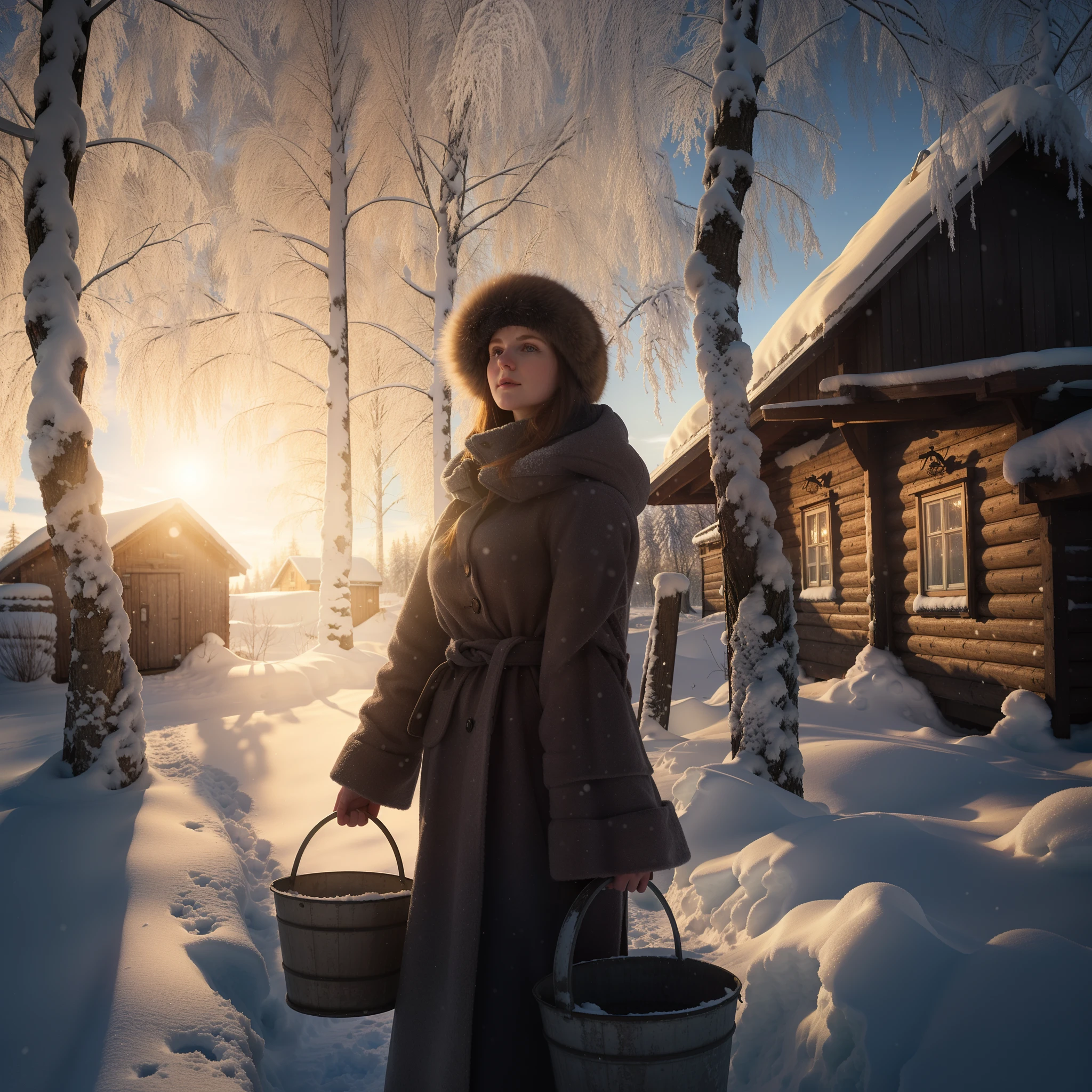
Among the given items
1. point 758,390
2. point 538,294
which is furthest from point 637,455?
point 758,390

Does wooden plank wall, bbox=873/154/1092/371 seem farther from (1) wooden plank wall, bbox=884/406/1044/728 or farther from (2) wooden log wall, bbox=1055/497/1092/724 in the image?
(2) wooden log wall, bbox=1055/497/1092/724

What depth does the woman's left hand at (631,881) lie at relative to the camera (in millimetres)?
1550

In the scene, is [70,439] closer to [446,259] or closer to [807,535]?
[446,259]

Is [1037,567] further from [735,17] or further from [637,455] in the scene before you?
[637,455]

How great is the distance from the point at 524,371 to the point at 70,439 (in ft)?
15.0

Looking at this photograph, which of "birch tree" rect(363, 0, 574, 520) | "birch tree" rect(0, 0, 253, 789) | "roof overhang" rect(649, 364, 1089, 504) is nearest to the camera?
"birch tree" rect(0, 0, 253, 789)

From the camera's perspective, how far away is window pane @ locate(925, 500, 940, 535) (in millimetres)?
8344

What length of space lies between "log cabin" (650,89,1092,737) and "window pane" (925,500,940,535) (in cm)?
4

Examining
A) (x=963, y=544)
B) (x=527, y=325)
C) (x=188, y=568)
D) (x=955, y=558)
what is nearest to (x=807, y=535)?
(x=955, y=558)

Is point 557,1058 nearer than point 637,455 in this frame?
Yes

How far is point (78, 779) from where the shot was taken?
4.82 metres

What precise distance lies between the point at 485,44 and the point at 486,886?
297 inches

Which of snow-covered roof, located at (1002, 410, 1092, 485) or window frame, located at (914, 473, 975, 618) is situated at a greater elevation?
snow-covered roof, located at (1002, 410, 1092, 485)

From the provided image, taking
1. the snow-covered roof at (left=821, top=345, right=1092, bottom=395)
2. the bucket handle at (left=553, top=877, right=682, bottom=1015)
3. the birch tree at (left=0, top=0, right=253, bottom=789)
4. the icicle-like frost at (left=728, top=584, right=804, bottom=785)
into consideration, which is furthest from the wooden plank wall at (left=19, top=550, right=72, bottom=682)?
the bucket handle at (left=553, top=877, right=682, bottom=1015)
